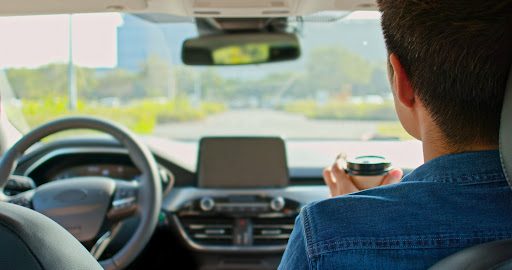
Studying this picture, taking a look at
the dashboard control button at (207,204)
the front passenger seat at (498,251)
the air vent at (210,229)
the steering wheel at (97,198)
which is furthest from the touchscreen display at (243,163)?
the front passenger seat at (498,251)

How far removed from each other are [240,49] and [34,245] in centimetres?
229

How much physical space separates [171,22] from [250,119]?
491 cm

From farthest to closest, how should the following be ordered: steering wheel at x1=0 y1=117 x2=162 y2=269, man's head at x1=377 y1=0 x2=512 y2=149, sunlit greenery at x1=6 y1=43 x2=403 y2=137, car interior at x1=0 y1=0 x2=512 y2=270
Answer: sunlit greenery at x1=6 y1=43 x2=403 y2=137 < steering wheel at x1=0 y1=117 x2=162 y2=269 < car interior at x1=0 y1=0 x2=512 y2=270 < man's head at x1=377 y1=0 x2=512 y2=149

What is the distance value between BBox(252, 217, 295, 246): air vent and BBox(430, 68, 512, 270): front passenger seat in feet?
7.98

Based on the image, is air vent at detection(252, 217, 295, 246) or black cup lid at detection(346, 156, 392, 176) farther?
air vent at detection(252, 217, 295, 246)

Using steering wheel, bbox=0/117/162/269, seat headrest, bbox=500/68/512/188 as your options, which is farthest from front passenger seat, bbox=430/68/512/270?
steering wheel, bbox=0/117/162/269

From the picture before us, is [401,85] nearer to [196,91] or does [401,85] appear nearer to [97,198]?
[97,198]

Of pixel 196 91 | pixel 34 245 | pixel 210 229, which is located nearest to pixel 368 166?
pixel 34 245

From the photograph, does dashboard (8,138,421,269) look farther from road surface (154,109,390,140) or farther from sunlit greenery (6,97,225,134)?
road surface (154,109,390,140)

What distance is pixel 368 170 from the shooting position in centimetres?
164

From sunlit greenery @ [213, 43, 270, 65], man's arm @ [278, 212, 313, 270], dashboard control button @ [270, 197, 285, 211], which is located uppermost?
sunlit greenery @ [213, 43, 270, 65]

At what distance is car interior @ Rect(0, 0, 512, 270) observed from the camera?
79.6 inches

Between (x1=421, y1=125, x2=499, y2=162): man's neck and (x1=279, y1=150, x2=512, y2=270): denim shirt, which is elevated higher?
(x1=421, y1=125, x2=499, y2=162): man's neck

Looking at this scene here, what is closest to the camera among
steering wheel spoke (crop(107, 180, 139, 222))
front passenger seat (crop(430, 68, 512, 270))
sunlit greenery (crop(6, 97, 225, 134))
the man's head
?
front passenger seat (crop(430, 68, 512, 270))
